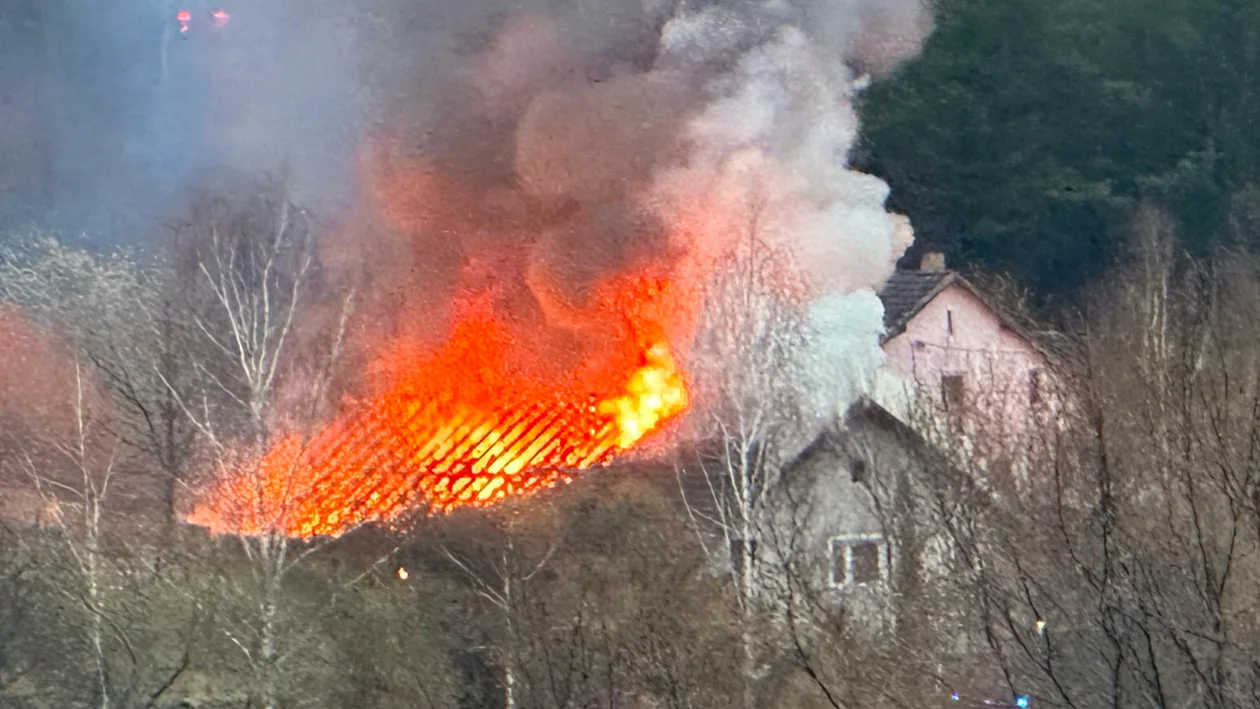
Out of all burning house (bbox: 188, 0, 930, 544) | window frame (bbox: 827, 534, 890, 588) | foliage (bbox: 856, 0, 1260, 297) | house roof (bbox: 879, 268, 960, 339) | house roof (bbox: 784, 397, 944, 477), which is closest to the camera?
burning house (bbox: 188, 0, 930, 544)

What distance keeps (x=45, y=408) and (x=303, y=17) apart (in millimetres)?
3935

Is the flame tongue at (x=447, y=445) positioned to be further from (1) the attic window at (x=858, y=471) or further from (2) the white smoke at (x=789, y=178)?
(1) the attic window at (x=858, y=471)

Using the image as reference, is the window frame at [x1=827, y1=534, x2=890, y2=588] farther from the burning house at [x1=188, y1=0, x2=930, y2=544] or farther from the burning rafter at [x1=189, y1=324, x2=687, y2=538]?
the burning rafter at [x1=189, y1=324, x2=687, y2=538]

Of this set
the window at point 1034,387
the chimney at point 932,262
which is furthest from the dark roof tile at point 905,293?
the window at point 1034,387

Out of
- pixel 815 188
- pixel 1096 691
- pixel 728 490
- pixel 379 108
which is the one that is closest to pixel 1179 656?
pixel 1096 691

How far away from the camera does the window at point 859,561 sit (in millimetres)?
11836

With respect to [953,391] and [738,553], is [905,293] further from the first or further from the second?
[738,553]

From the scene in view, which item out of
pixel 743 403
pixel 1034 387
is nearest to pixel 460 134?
→ pixel 743 403

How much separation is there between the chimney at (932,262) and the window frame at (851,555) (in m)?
4.34

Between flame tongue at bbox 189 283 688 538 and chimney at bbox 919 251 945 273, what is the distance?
468cm

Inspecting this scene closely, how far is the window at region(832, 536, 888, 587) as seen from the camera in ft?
38.8

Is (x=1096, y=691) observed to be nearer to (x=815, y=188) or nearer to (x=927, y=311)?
(x=815, y=188)

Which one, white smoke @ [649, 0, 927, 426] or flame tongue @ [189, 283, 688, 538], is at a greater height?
white smoke @ [649, 0, 927, 426]

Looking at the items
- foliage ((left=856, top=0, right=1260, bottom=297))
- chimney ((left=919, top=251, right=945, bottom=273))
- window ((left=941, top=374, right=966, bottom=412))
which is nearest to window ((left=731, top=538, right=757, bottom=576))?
window ((left=941, top=374, right=966, bottom=412))
